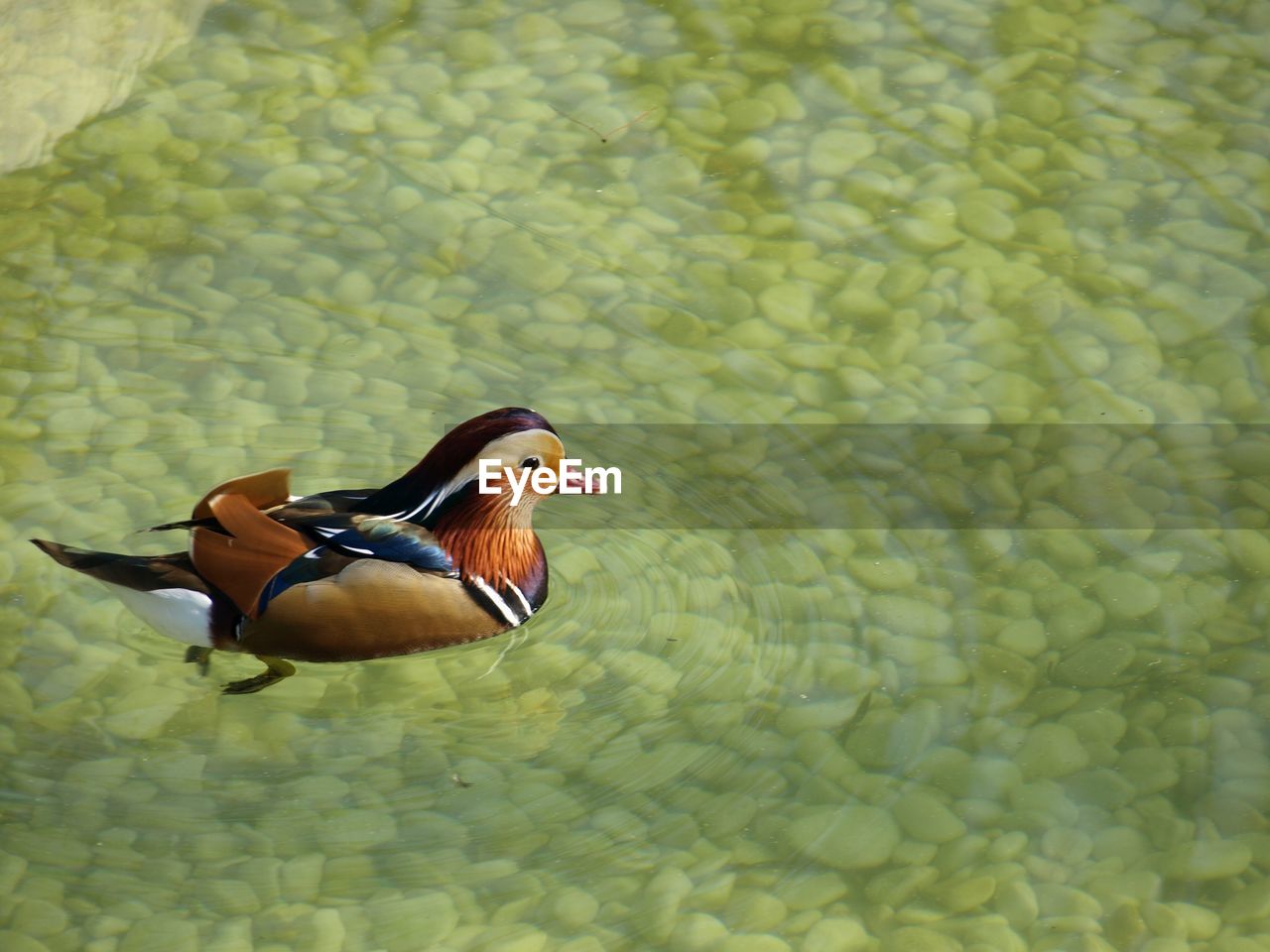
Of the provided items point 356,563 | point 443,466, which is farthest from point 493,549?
point 356,563

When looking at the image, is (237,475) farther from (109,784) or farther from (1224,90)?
(1224,90)

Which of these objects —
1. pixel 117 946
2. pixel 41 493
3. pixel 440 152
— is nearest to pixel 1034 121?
pixel 440 152

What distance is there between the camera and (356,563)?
373 cm

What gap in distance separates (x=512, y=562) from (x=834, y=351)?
51.9 inches

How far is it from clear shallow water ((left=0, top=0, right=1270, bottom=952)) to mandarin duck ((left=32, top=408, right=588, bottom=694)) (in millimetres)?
122

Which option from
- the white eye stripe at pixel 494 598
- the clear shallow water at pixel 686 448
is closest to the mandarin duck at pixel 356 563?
the white eye stripe at pixel 494 598

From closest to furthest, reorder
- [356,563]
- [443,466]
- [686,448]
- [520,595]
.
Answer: [356,563], [443,466], [520,595], [686,448]

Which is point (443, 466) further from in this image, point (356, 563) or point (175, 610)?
point (175, 610)

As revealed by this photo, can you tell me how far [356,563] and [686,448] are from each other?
1089mm

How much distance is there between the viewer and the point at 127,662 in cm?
386

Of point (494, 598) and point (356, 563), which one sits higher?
point (356, 563)

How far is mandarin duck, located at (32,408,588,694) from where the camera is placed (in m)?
3.73

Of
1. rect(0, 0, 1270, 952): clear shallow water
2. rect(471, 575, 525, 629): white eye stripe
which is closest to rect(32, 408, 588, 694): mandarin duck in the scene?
rect(471, 575, 525, 629): white eye stripe

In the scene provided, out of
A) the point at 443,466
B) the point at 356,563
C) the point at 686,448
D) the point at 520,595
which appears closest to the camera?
the point at 356,563
